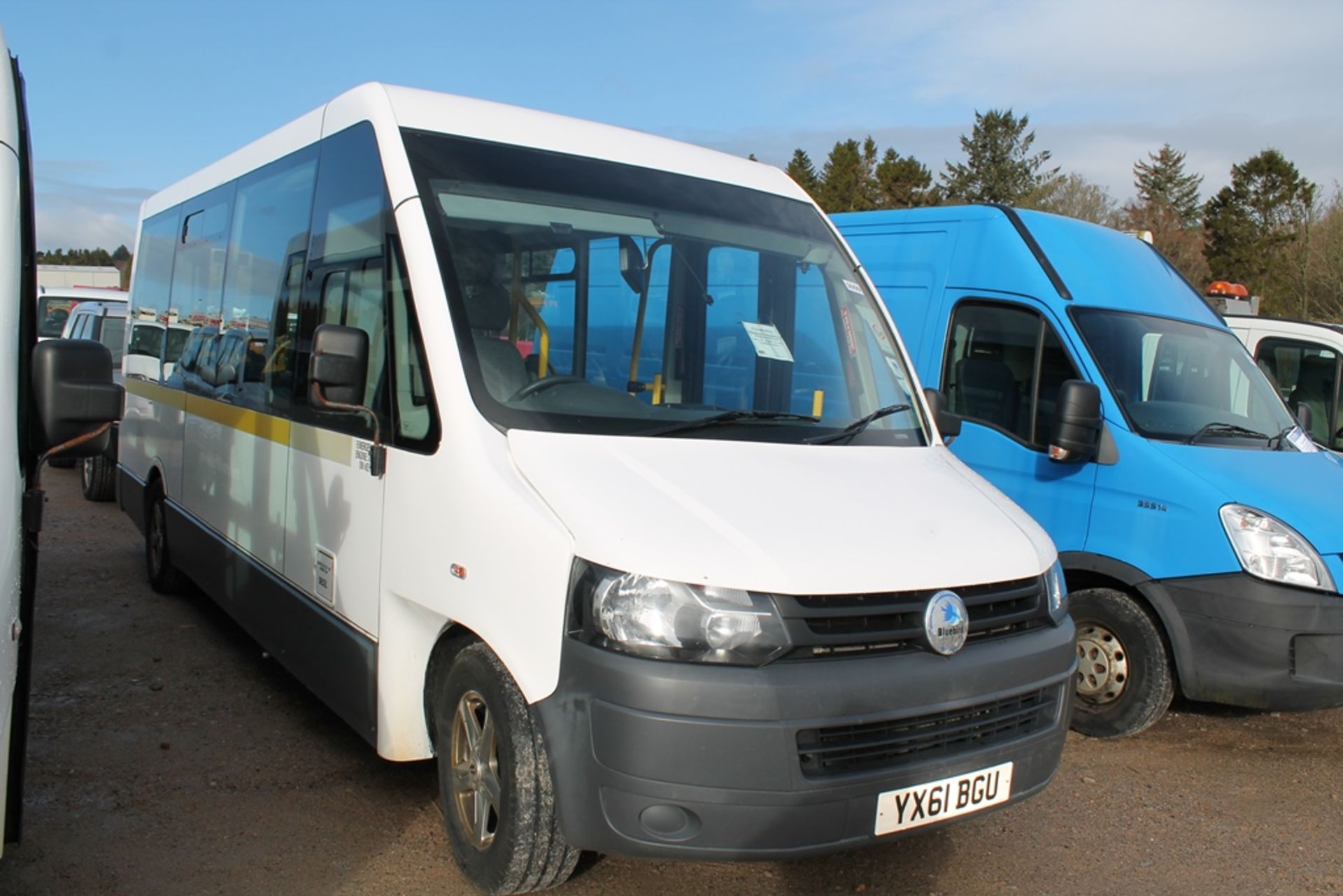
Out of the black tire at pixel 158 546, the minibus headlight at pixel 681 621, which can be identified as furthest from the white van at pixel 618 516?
the black tire at pixel 158 546

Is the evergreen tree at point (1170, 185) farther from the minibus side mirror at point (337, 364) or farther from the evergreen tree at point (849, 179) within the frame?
the minibus side mirror at point (337, 364)

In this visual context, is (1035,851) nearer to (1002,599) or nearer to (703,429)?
(1002,599)

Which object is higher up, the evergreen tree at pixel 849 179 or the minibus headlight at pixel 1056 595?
the evergreen tree at pixel 849 179

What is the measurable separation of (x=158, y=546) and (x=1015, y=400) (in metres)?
5.38

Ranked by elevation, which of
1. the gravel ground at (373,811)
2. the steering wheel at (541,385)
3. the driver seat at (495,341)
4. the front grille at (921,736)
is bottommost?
the gravel ground at (373,811)

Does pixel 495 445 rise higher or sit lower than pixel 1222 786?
higher

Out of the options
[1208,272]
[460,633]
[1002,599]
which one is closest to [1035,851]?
[1002,599]

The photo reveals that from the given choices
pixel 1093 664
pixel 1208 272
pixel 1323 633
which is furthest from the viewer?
pixel 1208 272

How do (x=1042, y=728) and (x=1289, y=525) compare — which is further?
(x=1289, y=525)

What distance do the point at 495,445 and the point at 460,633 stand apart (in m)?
0.66

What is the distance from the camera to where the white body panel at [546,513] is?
3266 mm

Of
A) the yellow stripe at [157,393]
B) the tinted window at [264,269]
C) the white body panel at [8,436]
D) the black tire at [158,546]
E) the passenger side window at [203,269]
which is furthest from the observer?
the black tire at [158,546]

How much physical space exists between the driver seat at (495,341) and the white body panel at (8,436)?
132cm

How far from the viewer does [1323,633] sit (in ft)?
17.1
